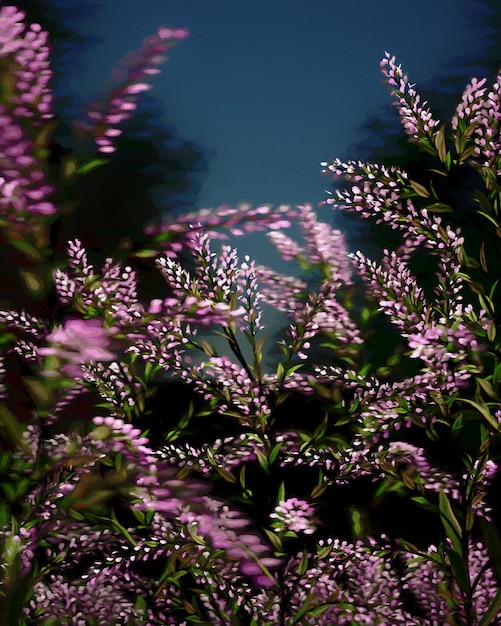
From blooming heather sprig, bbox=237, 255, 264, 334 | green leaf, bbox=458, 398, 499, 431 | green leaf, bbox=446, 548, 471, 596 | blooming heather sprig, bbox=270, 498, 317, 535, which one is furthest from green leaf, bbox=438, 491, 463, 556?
blooming heather sprig, bbox=237, 255, 264, 334

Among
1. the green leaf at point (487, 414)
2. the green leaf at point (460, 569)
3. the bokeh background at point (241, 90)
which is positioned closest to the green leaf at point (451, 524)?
the green leaf at point (460, 569)

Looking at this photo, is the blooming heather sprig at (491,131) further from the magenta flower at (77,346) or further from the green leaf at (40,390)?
the green leaf at (40,390)

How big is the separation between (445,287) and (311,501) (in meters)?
0.48

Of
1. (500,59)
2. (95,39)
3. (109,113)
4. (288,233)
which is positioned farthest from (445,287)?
(95,39)

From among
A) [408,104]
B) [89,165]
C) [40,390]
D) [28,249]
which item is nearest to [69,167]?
[89,165]

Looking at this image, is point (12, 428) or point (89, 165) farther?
point (89, 165)

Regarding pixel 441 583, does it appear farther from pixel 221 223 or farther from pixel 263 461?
pixel 221 223

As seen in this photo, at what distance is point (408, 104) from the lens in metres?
1.22

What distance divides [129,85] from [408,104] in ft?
1.73

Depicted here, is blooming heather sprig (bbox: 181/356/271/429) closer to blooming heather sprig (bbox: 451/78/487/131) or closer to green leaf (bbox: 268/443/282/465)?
green leaf (bbox: 268/443/282/465)

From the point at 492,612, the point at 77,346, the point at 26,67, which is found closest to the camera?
the point at 492,612

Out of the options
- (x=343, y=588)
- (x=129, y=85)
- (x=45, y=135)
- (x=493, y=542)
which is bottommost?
(x=343, y=588)

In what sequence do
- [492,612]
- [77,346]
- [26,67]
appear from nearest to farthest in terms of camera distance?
[492,612] < [77,346] < [26,67]

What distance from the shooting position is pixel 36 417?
4.04 feet
